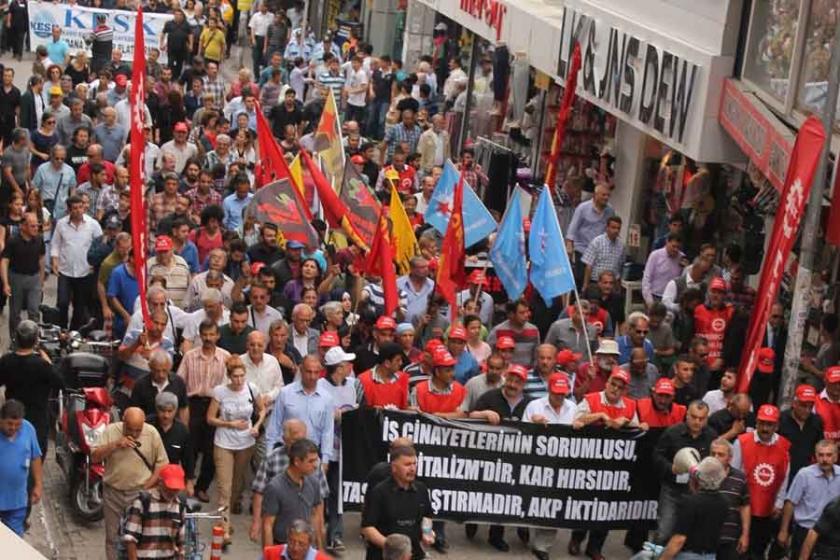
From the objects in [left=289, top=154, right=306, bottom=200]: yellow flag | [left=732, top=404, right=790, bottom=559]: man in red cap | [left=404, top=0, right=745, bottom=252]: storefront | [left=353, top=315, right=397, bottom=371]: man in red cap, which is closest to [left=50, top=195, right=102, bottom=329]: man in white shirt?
[left=289, top=154, right=306, bottom=200]: yellow flag

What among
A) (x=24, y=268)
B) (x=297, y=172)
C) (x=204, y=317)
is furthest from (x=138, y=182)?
(x=297, y=172)

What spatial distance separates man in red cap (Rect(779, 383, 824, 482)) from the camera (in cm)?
1502

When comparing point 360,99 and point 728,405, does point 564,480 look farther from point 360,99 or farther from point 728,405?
point 360,99

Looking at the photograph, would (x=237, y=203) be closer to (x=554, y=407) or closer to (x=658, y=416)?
(x=554, y=407)

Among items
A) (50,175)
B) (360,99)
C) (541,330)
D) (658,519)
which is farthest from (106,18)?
(658,519)

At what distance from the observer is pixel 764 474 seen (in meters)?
14.7

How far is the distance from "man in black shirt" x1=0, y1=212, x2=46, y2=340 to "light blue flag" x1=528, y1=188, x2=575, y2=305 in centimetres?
452

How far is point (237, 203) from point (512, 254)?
13.8 feet

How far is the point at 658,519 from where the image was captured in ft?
49.6

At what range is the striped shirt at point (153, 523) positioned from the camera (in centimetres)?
1286

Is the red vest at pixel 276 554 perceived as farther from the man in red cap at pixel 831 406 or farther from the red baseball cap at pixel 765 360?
the red baseball cap at pixel 765 360

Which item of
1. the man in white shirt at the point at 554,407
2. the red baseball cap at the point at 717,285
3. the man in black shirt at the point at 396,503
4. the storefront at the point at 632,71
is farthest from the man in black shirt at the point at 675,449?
the storefront at the point at 632,71

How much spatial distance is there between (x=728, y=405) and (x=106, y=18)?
2261 centimetres

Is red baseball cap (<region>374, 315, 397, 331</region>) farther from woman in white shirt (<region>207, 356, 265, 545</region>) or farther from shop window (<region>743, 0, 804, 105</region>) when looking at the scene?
shop window (<region>743, 0, 804, 105</region>)
